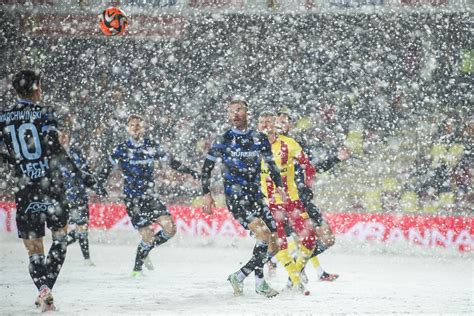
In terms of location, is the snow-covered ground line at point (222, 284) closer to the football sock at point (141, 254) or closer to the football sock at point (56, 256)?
the football sock at point (141, 254)

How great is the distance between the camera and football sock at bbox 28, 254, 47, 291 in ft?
19.8

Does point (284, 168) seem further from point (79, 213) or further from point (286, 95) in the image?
point (286, 95)

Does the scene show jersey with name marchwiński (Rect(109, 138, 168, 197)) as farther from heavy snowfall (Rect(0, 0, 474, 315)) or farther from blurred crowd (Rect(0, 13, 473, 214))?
blurred crowd (Rect(0, 13, 473, 214))

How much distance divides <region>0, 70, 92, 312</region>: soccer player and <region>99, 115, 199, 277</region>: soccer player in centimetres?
265

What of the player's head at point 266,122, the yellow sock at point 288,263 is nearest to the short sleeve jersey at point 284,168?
the player's head at point 266,122

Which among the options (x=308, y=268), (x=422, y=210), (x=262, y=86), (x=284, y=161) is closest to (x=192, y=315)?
(x=284, y=161)

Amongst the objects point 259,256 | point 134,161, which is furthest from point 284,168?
point 134,161

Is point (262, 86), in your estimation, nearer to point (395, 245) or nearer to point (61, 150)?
point (395, 245)

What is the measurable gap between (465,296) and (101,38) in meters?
11.5

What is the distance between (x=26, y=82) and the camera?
601 centimetres

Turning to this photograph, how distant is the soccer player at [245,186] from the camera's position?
7242 millimetres

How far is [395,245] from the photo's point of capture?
1244 centimetres

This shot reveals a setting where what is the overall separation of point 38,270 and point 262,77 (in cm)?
1127

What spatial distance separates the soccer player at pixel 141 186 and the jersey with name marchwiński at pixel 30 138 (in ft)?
8.72
